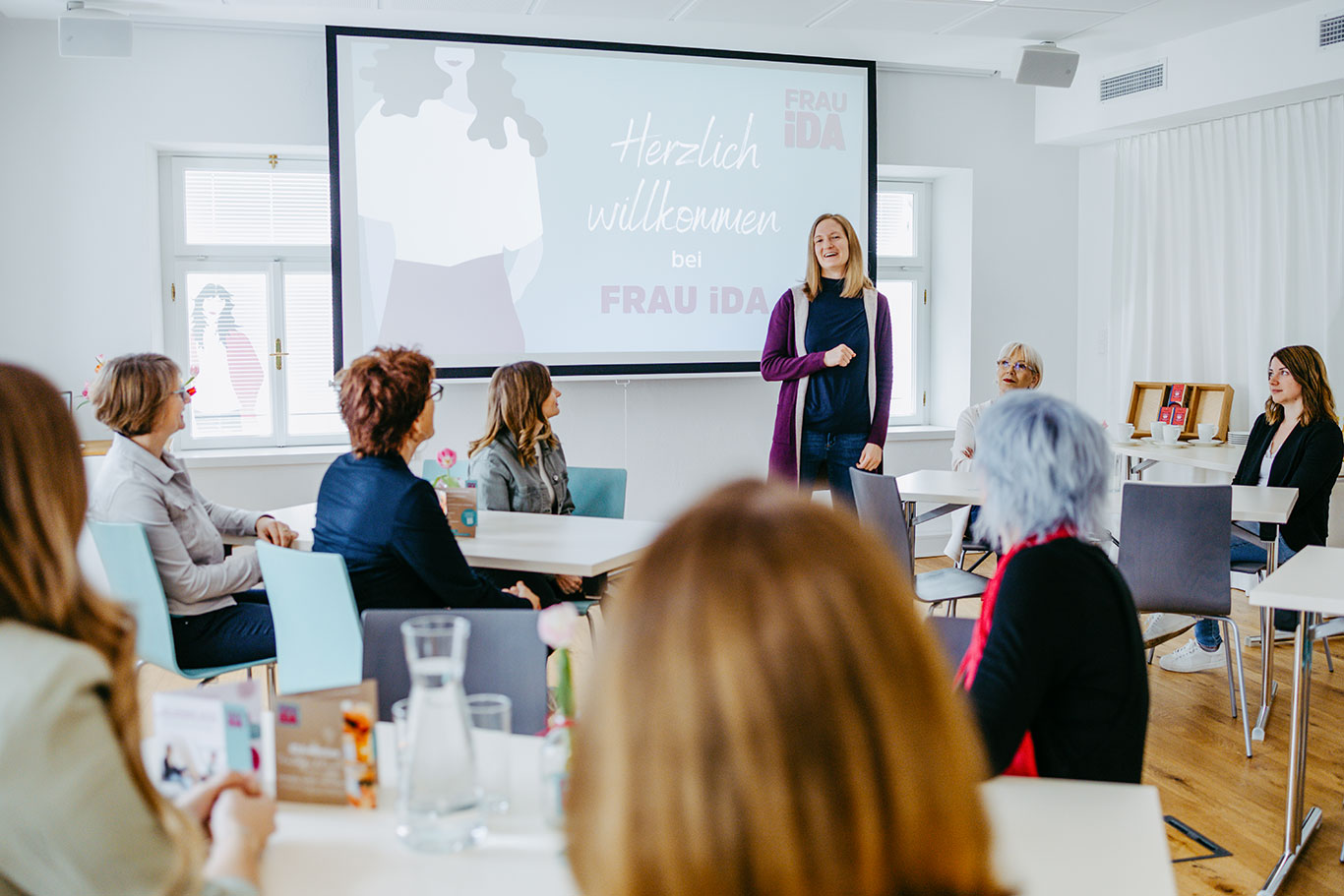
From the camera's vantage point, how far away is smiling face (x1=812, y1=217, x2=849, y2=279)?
459cm

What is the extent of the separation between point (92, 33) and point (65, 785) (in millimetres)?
4465

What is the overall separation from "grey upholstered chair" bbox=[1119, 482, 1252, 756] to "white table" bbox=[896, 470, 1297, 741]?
121 millimetres

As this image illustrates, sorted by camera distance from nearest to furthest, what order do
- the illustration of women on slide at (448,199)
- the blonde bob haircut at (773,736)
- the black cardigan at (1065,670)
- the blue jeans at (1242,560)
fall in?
the blonde bob haircut at (773,736)
the black cardigan at (1065,670)
the blue jeans at (1242,560)
the illustration of women on slide at (448,199)

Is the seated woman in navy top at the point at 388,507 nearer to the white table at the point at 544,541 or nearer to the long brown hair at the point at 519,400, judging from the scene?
the white table at the point at 544,541

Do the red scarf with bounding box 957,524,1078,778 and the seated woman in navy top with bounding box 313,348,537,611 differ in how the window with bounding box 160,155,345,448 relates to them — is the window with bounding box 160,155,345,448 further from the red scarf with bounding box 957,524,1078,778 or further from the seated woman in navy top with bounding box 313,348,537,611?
the red scarf with bounding box 957,524,1078,778

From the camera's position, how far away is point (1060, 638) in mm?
1611

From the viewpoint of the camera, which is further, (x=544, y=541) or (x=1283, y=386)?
(x=1283, y=386)

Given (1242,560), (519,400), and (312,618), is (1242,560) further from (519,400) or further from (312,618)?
(312,618)

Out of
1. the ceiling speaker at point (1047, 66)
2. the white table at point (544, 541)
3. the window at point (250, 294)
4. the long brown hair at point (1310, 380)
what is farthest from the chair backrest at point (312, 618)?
the ceiling speaker at point (1047, 66)

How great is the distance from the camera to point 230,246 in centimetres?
535

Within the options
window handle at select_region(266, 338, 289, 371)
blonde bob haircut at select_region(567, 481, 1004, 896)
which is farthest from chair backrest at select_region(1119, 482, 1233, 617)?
window handle at select_region(266, 338, 289, 371)

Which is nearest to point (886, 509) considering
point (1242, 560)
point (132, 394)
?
point (1242, 560)

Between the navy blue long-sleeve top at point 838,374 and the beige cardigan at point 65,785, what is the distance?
3.80m

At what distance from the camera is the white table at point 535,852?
121cm
